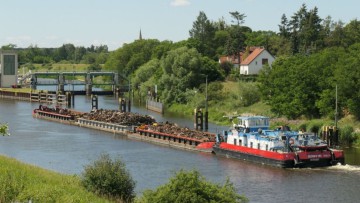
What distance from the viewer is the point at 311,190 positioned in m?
42.7

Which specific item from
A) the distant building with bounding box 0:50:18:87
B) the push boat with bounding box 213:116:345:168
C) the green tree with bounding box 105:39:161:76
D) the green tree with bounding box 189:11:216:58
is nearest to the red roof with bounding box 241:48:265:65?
the green tree with bounding box 189:11:216:58

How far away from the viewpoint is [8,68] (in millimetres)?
145125

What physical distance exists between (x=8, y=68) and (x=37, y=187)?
393 ft

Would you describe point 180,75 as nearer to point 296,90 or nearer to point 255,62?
point 255,62

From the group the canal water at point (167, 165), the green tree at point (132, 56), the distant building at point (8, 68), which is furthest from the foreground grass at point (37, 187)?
the green tree at point (132, 56)

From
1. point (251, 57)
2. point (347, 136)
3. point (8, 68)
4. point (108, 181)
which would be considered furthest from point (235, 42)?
point (108, 181)

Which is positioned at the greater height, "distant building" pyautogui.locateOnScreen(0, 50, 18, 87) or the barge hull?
"distant building" pyautogui.locateOnScreen(0, 50, 18, 87)

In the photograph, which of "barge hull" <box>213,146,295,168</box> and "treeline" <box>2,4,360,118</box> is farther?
"treeline" <box>2,4,360,118</box>

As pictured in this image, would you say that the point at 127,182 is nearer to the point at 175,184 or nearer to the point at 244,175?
the point at 175,184

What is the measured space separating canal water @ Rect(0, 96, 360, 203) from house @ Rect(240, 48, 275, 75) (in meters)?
39.3

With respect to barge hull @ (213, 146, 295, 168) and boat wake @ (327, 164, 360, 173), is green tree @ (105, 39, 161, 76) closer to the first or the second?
barge hull @ (213, 146, 295, 168)

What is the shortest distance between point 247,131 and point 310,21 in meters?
61.2

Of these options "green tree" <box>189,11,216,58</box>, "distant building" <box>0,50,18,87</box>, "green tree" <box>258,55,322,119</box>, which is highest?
"green tree" <box>189,11,216,58</box>

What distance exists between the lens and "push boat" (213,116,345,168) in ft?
164
